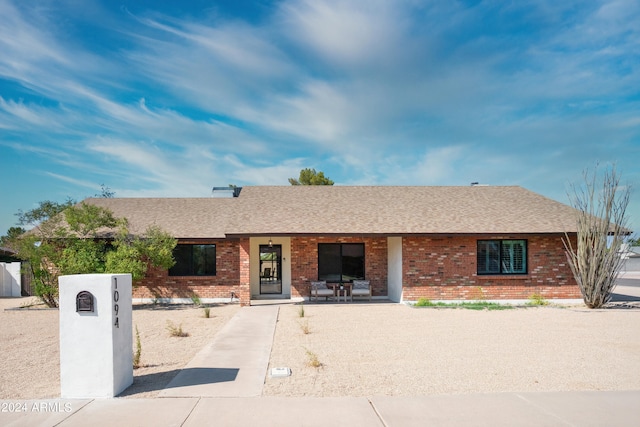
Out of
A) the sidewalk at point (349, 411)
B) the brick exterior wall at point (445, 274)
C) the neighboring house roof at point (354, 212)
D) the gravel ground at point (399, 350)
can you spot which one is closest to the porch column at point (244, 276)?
the brick exterior wall at point (445, 274)

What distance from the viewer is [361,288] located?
17531 mm

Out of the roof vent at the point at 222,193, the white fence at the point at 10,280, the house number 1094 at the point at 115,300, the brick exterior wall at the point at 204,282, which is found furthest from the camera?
the roof vent at the point at 222,193

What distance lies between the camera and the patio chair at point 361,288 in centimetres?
1722

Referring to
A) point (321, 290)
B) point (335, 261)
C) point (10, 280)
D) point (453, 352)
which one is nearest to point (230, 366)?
point (453, 352)

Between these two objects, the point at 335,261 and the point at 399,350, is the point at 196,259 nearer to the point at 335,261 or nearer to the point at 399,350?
the point at 335,261

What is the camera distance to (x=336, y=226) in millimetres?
16906

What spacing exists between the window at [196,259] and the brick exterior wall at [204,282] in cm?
25

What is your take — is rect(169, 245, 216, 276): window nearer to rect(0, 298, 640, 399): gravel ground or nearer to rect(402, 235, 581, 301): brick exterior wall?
rect(0, 298, 640, 399): gravel ground

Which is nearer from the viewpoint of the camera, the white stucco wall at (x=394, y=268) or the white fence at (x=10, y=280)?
the white stucco wall at (x=394, y=268)

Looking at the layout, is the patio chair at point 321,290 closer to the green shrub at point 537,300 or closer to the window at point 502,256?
the window at point 502,256

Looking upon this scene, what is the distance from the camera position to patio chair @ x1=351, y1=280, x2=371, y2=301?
17.2 m

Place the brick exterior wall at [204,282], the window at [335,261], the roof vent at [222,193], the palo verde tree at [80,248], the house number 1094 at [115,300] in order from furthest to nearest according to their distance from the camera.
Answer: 1. the roof vent at [222,193]
2. the window at [335,261]
3. the brick exterior wall at [204,282]
4. the palo verde tree at [80,248]
5. the house number 1094 at [115,300]

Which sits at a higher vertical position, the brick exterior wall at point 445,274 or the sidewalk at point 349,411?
the brick exterior wall at point 445,274

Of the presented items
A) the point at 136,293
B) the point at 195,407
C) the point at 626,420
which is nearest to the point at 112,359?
the point at 195,407
